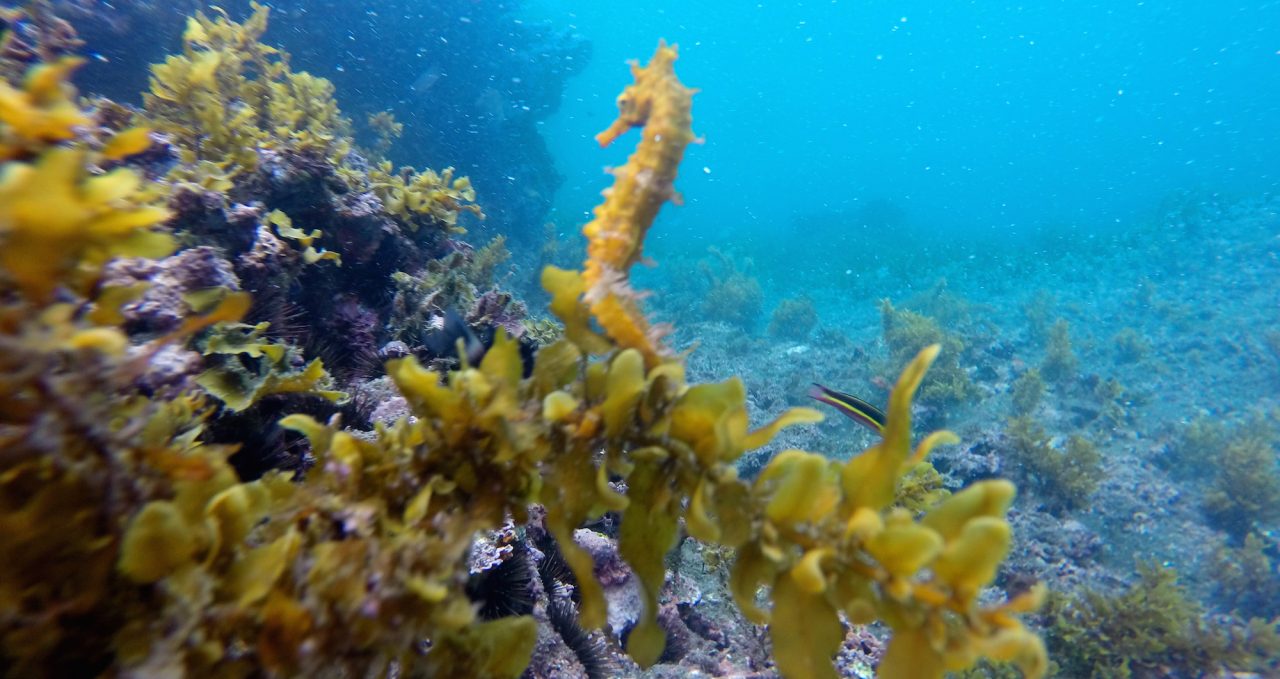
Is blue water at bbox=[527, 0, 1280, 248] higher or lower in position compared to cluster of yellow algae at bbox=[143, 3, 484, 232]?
higher

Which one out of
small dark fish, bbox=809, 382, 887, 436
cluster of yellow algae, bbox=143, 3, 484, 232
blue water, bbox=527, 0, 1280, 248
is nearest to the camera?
cluster of yellow algae, bbox=143, 3, 484, 232

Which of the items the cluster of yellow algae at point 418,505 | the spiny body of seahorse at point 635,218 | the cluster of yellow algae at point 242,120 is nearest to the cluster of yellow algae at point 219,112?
the cluster of yellow algae at point 242,120

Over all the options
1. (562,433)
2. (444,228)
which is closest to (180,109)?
(444,228)

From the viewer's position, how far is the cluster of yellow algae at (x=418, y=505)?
0.94 m

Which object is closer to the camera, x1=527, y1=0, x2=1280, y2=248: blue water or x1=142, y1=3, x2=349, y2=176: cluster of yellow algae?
x1=142, y1=3, x2=349, y2=176: cluster of yellow algae

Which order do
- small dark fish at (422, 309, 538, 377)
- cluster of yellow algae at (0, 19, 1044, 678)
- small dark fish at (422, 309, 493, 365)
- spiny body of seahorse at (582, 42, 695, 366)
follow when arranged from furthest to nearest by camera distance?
small dark fish at (422, 309, 493, 365) < small dark fish at (422, 309, 538, 377) < spiny body of seahorse at (582, 42, 695, 366) < cluster of yellow algae at (0, 19, 1044, 678)

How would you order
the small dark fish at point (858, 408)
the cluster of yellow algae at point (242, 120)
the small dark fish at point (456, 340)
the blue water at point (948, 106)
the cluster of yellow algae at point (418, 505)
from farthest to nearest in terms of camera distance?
the blue water at point (948, 106)
the small dark fish at point (858, 408)
the cluster of yellow algae at point (242, 120)
the small dark fish at point (456, 340)
the cluster of yellow algae at point (418, 505)

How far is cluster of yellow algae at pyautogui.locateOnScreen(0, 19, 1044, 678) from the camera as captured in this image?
0.94 m


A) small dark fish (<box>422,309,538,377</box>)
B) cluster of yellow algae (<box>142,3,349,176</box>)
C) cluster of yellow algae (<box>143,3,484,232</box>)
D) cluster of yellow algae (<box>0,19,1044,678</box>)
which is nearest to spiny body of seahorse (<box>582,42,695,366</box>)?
cluster of yellow algae (<box>0,19,1044,678</box>)

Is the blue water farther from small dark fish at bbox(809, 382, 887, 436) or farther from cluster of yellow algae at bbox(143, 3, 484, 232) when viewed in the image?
small dark fish at bbox(809, 382, 887, 436)

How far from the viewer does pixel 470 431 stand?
1.36m

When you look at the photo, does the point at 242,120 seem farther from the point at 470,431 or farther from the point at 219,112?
the point at 470,431

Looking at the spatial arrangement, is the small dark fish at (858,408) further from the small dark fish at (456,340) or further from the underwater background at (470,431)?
the small dark fish at (456,340)

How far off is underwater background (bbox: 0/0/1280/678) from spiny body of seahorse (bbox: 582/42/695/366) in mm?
12
